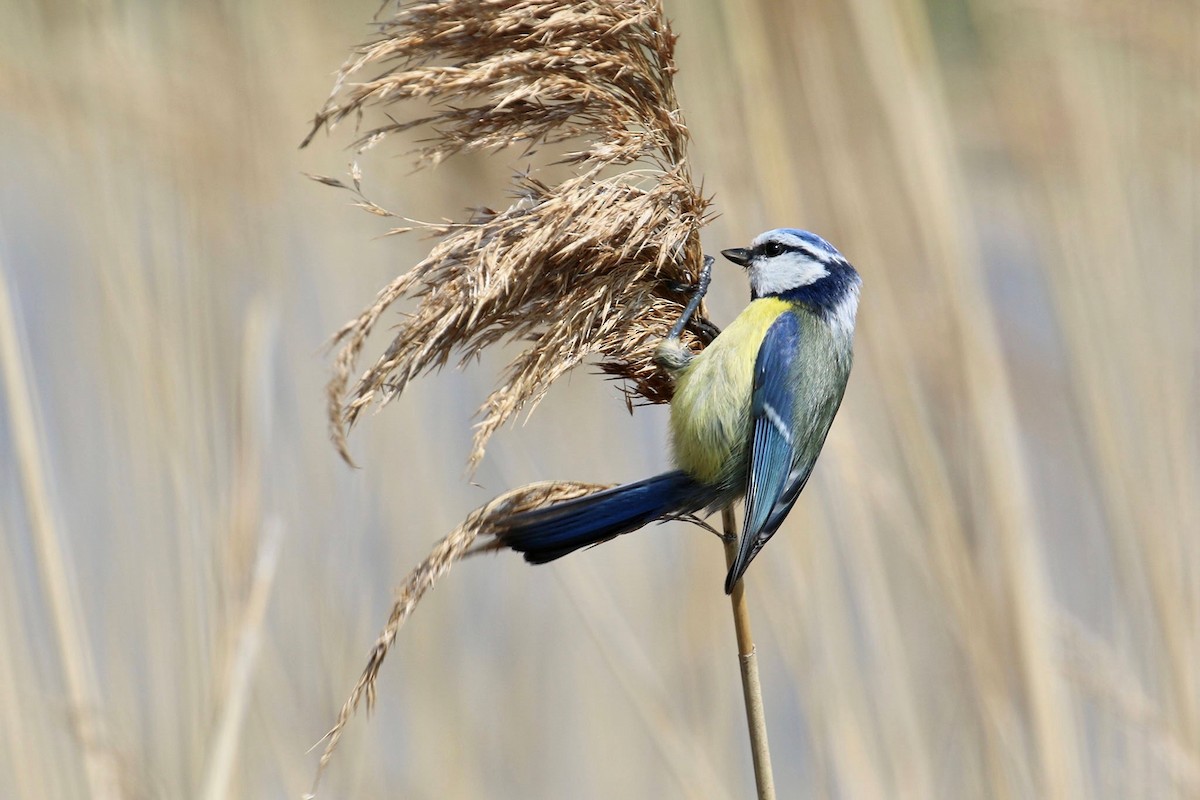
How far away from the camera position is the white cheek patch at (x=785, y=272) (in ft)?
5.30

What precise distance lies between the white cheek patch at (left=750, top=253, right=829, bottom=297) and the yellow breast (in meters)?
0.17

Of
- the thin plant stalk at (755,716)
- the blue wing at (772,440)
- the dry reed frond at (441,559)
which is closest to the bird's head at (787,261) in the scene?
the blue wing at (772,440)

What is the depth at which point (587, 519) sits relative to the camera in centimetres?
125

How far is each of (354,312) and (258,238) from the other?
0.28 meters

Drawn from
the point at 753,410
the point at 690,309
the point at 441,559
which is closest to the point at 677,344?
the point at 690,309

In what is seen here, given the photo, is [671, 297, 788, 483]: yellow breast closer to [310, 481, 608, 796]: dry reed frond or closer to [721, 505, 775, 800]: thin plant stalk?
[310, 481, 608, 796]: dry reed frond

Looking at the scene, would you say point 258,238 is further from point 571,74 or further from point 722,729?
point 722,729

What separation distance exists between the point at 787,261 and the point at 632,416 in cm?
37

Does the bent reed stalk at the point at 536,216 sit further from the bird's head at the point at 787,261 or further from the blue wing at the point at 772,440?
the bird's head at the point at 787,261

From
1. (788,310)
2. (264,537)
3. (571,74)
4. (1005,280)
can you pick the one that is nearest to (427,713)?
(264,537)

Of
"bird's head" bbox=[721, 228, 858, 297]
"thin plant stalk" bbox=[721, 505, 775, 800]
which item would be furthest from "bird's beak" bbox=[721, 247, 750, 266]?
"thin plant stalk" bbox=[721, 505, 775, 800]

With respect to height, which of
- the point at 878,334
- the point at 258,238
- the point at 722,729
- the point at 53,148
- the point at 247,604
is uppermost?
the point at 53,148

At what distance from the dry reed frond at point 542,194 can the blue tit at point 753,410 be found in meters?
0.11

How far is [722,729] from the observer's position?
203 centimetres
